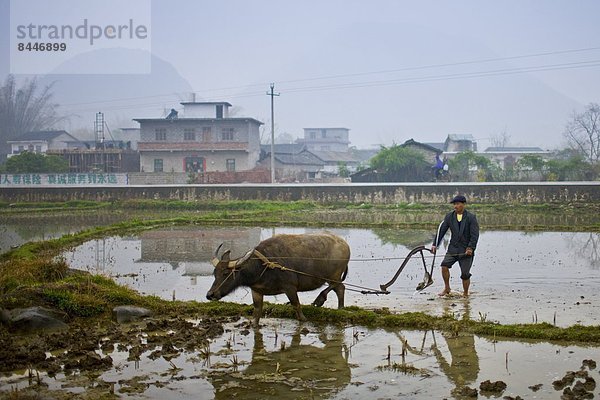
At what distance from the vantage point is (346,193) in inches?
1358

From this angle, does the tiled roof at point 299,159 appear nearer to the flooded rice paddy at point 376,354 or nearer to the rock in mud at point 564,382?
the flooded rice paddy at point 376,354

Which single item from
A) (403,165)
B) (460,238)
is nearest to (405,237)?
(460,238)

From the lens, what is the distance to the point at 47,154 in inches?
2180

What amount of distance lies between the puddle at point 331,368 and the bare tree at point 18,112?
88139 millimetres

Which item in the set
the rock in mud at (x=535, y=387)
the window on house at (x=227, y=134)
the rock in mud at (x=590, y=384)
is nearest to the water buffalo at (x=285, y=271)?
the rock in mud at (x=535, y=387)

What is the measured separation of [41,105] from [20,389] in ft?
321

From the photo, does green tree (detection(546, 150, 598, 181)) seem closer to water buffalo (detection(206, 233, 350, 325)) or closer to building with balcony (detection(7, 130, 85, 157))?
water buffalo (detection(206, 233, 350, 325))

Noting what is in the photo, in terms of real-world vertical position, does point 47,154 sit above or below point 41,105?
below

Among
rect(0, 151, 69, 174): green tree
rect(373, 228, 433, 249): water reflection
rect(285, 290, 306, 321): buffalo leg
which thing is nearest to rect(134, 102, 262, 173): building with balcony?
rect(0, 151, 69, 174): green tree

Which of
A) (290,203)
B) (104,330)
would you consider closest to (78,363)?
(104,330)

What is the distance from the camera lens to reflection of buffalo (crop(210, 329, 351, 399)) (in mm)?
6355

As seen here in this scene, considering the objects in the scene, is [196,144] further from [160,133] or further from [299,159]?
[299,159]

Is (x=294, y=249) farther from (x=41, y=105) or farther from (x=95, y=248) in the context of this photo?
(x=41, y=105)

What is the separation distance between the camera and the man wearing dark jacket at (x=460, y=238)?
10.5 m
